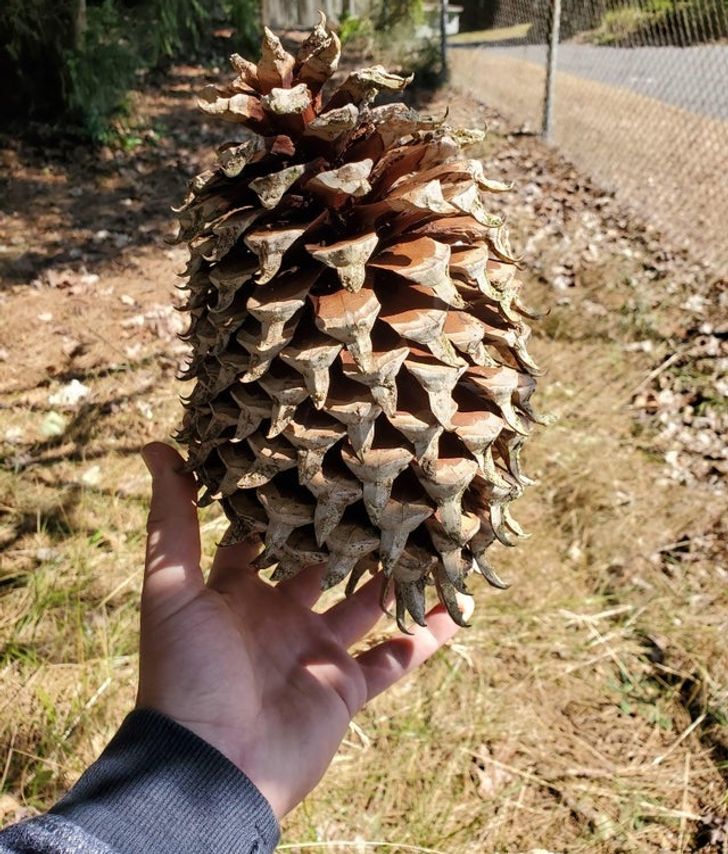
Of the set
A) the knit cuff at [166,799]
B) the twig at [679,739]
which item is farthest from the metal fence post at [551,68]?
the knit cuff at [166,799]

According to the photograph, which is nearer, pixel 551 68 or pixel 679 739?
pixel 679 739

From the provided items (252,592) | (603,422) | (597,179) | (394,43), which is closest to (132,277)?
(603,422)

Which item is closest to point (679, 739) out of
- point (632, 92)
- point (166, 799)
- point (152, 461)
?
point (166, 799)

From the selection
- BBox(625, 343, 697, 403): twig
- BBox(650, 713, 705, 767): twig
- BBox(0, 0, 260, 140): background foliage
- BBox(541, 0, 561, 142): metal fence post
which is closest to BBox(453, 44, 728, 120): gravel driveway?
BBox(541, 0, 561, 142): metal fence post

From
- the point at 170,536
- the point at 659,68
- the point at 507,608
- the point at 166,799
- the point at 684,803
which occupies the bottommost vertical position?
the point at 684,803

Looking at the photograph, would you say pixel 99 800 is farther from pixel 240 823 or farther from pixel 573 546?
pixel 573 546

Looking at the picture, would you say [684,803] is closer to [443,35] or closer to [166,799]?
[166,799]
